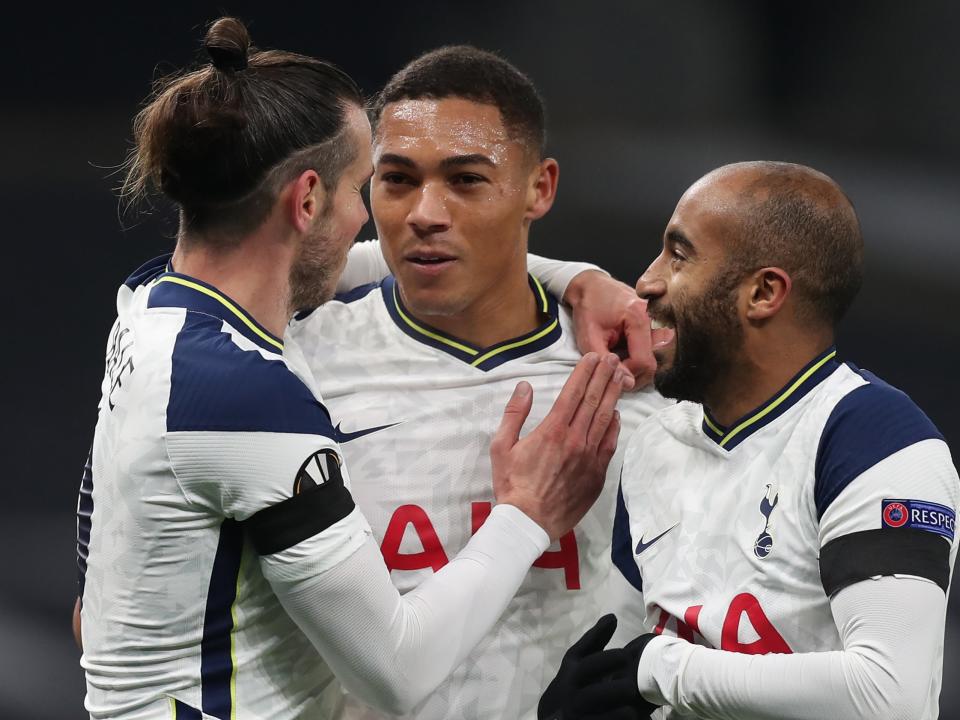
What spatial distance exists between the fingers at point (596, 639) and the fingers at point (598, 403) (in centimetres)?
30

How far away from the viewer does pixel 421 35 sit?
5.04m

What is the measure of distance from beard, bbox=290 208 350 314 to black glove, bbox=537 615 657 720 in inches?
26.7

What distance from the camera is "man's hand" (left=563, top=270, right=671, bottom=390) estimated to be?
2.26 m

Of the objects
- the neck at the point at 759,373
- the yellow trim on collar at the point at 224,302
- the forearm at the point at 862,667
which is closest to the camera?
the forearm at the point at 862,667

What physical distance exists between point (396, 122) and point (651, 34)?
10.3 feet

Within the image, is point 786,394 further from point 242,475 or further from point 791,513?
point 242,475

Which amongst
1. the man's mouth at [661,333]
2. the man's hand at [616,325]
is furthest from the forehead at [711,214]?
the man's hand at [616,325]

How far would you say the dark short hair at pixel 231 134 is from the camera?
70.3 inches

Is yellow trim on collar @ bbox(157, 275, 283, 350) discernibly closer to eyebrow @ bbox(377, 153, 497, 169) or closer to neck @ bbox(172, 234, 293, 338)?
neck @ bbox(172, 234, 293, 338)

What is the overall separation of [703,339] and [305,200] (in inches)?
25.6

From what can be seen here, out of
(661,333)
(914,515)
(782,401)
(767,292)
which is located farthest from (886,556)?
(661,333)

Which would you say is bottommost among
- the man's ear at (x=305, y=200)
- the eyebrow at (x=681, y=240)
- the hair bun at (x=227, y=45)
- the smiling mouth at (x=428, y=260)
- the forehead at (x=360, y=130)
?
the smiling mouth at (x=428, y=260)

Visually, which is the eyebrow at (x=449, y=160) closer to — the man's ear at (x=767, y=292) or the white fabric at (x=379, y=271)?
A: the white fabric at (x=379, y=271)

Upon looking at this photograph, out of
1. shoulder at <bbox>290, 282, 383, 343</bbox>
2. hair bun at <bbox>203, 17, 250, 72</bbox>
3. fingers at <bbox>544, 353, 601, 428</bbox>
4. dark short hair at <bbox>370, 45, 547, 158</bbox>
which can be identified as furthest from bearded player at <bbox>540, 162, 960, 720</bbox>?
hair bun at <bbox>203, 17, 250, 72</bbox>
